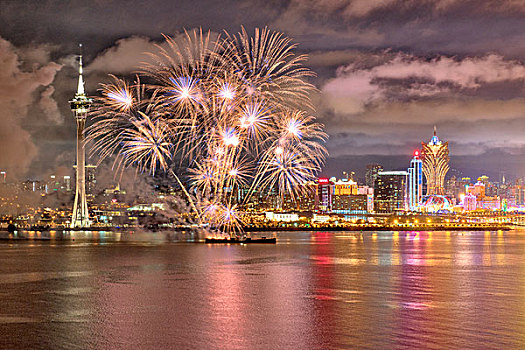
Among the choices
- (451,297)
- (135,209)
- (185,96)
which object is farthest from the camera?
(135,209)

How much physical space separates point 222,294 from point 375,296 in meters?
5.99

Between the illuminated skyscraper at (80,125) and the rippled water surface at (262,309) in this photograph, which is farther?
the illuminated skyscraper at (80,125)

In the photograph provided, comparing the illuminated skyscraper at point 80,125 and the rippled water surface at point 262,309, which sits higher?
the illuminated skyscraper at point 80,125

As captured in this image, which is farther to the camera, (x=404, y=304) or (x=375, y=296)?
(x=375, y=296)

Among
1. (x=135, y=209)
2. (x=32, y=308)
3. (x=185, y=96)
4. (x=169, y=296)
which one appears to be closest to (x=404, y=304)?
(x=169, y=296)

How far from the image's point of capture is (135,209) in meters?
195

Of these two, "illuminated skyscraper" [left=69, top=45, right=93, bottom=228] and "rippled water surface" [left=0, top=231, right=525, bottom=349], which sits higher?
"illuminated skyscraper" [left=69, top=45, right=93, bottom=228]

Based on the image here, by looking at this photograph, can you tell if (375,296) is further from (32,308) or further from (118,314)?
(32,308)

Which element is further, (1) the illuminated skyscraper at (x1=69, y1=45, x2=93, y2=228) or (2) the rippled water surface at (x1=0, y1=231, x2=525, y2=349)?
(1) the illuminated skyscraper at (x1=69, y1=45, x2=93, y2=228)

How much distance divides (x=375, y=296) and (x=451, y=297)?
2.86 metres

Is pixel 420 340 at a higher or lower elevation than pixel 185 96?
lower

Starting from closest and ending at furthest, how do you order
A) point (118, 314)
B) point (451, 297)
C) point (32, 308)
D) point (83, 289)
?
point (118, 314), point (32, 308), point (451, 297), point (83, 289)

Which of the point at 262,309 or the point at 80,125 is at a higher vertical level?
the point at 80,125

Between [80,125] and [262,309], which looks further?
[80,125]
